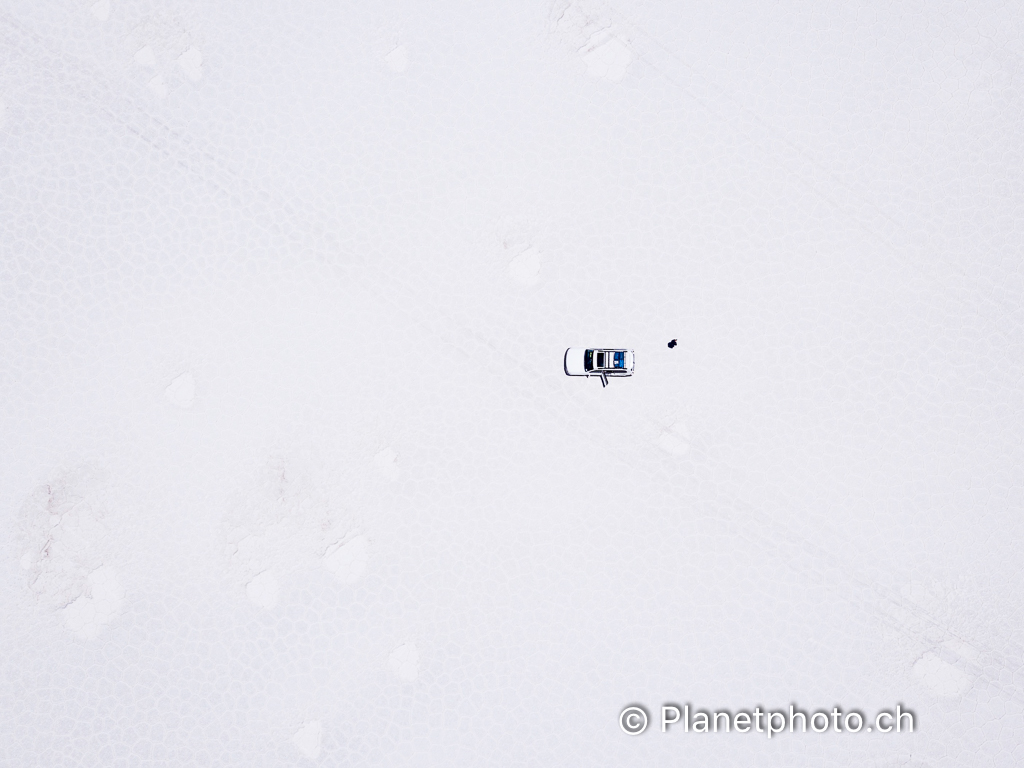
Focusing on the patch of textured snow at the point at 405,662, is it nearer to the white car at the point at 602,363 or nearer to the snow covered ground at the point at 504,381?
the snow covered ground at the point at 504,381

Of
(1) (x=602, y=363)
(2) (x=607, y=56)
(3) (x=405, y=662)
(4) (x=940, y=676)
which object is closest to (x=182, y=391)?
(3) (x=405, y=662)

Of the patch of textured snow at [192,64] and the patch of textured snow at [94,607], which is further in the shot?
the patch of textured snow at [192,64]

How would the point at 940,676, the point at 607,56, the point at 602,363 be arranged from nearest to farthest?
the point at 602,363 → the point at 940,676 → the point at 607,56

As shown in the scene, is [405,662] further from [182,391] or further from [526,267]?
[526,267]

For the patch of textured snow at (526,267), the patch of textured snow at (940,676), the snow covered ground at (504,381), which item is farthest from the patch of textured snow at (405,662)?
the patch of textured snow at (940,676)

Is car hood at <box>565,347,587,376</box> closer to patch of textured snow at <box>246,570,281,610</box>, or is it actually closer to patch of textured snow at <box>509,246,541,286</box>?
patch of textured snow at <box>509,246,541,286</box>

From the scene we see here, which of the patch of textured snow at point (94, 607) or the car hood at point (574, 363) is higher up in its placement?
the car hood at point (574, 363)

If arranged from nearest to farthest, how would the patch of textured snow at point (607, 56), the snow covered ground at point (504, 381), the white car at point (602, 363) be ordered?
the white car at point (602, 363), the snow covered ground at point (504, 381), the patch of textured snow at point (607, 56)

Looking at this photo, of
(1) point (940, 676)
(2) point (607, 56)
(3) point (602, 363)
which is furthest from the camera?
(2) point (607, 56)
